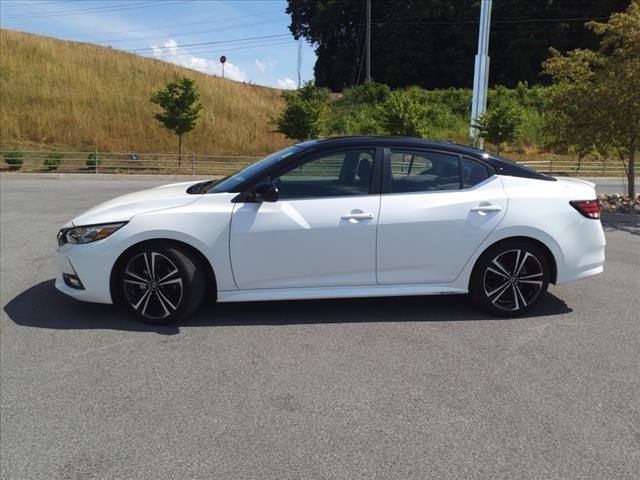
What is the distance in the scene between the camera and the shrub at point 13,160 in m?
24.4

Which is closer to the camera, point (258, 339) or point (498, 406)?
point (498, 406)

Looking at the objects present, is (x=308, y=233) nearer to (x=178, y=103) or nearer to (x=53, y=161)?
(x=53, y=161)

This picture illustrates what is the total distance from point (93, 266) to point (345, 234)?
206 centimetres

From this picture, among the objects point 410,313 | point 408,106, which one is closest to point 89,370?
point 410,313

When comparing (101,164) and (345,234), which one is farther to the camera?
(101,164)

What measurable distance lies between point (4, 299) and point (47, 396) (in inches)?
92.5

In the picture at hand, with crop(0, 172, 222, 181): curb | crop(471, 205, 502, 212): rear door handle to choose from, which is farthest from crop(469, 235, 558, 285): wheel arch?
crop(0, 172, 222, 181): curb

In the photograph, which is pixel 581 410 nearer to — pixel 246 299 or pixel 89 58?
pixel 246 299

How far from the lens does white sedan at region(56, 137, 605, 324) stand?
4.45 m

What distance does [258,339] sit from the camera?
431 cm

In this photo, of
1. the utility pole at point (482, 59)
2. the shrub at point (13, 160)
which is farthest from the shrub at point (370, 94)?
the shrub at point (13, 160)

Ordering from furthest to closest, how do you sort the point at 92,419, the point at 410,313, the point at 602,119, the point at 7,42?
the point at 7,42 < the point at 602,119 < the point at 410,313 < the point at 92,419

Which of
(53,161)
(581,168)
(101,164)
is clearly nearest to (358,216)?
(53,161)

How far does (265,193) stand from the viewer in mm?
4395
